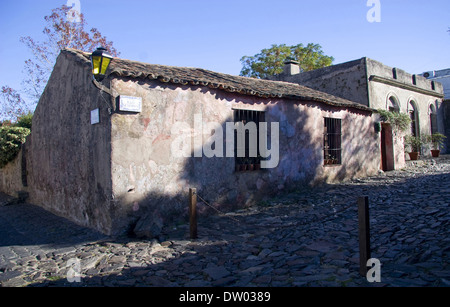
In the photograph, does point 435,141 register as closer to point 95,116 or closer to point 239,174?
point 239,174

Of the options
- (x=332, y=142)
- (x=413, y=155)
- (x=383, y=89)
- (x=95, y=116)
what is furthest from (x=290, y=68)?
(x=95, y=116)

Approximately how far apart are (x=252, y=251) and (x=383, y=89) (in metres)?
13.6

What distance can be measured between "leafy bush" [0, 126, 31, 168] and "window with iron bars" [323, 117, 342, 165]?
36.0 ft

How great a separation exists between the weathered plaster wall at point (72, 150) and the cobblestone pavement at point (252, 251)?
601 mm

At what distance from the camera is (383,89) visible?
1509 centimetres

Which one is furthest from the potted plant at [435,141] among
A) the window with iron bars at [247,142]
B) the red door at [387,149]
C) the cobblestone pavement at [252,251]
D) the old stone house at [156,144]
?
the window with iron bars at [247,142]

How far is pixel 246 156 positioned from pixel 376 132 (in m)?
7.25

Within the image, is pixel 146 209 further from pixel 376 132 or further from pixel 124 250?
pixel 376 132

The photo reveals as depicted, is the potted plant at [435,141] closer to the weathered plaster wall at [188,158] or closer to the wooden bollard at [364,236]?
the weathered plaster wall at [188,158]

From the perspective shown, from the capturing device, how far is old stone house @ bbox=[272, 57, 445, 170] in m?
13.4

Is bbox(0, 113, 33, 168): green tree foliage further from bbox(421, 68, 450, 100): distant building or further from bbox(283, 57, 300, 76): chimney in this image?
bbox(421, 68, 450, 100): distant building

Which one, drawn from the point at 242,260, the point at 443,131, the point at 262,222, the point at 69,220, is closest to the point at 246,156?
the point at 262,222

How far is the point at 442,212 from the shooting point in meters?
5.26

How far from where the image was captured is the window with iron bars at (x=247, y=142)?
7738mm
